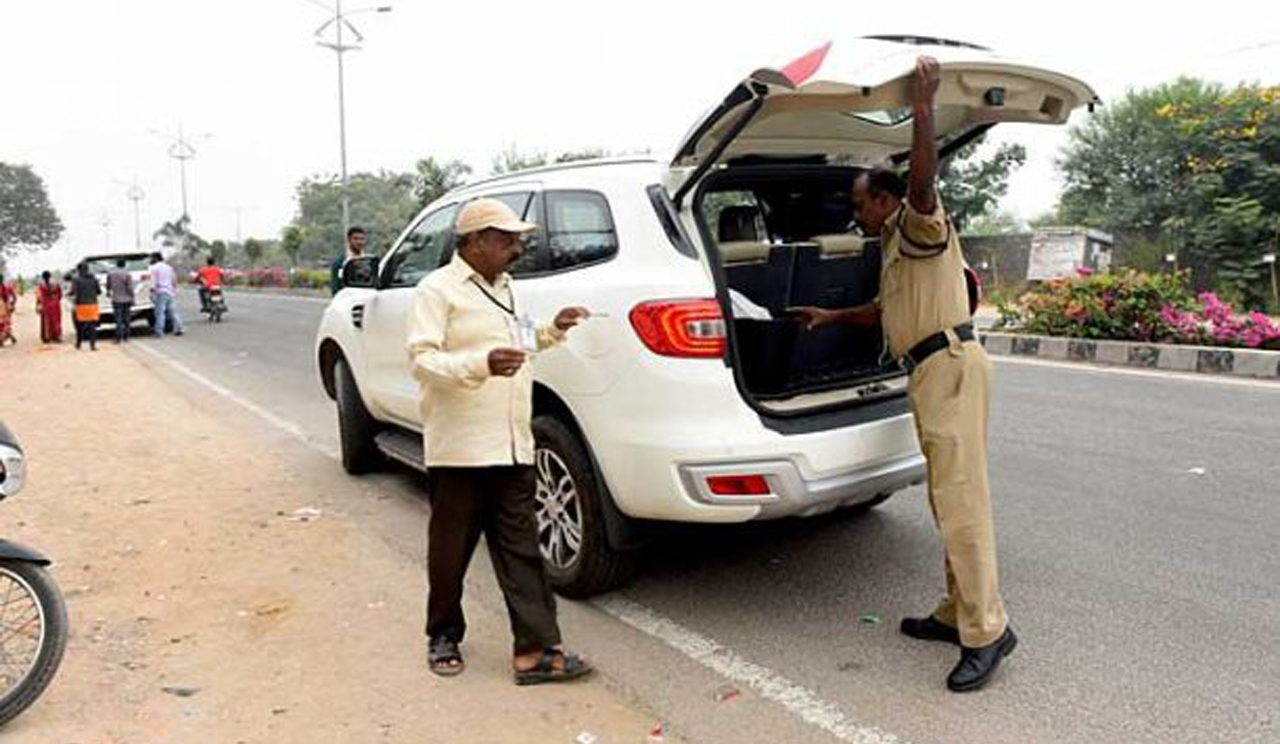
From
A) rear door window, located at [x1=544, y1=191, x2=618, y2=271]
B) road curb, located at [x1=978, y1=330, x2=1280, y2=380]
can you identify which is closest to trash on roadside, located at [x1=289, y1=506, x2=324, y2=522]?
rear door window, located at [x1=544, y1=191, x2=618, y2=271]

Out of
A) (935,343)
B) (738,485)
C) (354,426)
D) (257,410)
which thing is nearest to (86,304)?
(257,410)

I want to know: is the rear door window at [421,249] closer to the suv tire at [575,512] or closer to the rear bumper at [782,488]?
the suv tire at [575,512]

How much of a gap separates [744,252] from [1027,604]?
1.86 metres

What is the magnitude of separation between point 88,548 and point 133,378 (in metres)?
8.54

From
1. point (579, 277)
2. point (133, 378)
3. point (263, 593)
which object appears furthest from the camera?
point (133, 378)

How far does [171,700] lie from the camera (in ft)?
11.1

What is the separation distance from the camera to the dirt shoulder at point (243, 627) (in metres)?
3.18

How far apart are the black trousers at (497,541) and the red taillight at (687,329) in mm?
669

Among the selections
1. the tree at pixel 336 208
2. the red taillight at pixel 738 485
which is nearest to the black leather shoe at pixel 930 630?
the red taillight at pixel 738 485

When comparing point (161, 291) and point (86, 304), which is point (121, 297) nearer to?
point (86, 304)

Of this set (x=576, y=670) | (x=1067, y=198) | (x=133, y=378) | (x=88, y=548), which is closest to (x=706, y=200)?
(x=576, y=670)

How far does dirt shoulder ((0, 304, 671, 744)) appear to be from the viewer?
3.18 metres

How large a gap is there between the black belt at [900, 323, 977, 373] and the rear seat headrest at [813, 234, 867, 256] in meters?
1.14

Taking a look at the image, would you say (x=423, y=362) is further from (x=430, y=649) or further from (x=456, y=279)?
(x=430, y=649)
